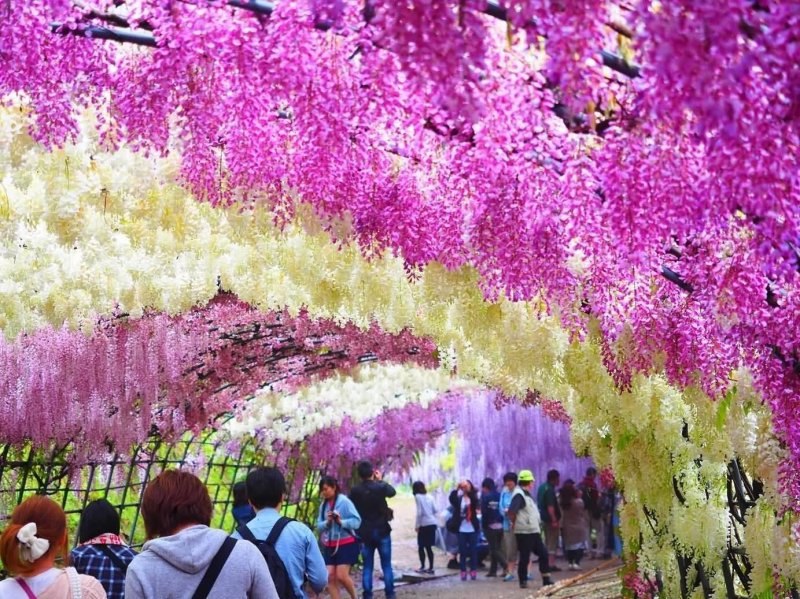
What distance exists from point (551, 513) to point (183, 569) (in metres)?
12.4

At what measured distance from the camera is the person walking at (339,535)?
9205mm

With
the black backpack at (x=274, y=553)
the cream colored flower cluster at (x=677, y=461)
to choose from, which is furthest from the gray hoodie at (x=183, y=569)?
the cream colored flower cluster at (x=677, y=461)

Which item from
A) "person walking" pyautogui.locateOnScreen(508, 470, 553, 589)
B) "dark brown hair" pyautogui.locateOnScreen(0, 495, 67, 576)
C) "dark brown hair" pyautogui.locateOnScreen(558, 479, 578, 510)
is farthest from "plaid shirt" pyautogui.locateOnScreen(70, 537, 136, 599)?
"dark brown hair" pyautogui.locateOnScreen(558, 479, 578, 510)

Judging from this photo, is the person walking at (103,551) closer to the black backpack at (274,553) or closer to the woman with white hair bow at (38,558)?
the black backpack at (274,553)

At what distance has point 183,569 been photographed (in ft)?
9.54

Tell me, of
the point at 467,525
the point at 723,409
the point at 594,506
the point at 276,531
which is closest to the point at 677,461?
the point at 723,409

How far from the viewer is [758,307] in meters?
3.21

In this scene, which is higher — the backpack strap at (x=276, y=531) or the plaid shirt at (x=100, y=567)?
the backpack strap at (x=276, y=531)

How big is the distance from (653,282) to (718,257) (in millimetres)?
842

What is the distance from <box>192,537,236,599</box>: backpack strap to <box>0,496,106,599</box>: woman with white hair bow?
339 millimetres

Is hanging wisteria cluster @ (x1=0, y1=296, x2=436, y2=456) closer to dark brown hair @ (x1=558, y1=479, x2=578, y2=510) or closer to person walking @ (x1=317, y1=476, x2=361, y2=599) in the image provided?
person walking @ (x1=317, y1=476, x2=361, y2=599)

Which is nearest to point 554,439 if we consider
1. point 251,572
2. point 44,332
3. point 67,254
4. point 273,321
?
point 273,321

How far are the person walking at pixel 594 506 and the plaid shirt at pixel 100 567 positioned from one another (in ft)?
41.3

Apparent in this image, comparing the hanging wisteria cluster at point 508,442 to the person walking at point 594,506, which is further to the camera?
the hanging wisteria cluster at point 508,442
